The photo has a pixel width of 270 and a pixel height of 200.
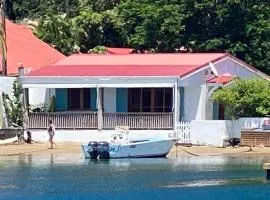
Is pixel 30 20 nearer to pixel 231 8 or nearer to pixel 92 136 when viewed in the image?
pixel 231 8

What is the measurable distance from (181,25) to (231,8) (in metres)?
3.25

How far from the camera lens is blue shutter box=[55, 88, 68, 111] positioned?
2301 inches

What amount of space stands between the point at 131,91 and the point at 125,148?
864 cm

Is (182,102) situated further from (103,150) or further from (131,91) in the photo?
(103,150)

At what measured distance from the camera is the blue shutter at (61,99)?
5844 cm

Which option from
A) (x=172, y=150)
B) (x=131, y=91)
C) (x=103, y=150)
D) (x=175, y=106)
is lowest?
(x=172, y=150)

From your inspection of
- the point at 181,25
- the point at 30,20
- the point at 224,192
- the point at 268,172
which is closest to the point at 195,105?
the point at 181,25

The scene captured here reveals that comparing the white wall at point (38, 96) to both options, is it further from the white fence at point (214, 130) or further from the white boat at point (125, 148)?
the white boat at point (125, 148)

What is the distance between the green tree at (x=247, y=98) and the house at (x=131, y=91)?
253cm

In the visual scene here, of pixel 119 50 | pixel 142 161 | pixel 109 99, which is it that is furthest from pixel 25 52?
pixel 142 161

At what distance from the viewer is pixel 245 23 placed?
6644cm

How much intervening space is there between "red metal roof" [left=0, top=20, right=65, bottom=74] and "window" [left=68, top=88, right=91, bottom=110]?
4808mm

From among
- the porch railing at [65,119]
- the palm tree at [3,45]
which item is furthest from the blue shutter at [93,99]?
the palm tree at [3,45]

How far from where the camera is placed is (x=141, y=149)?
49.6m
